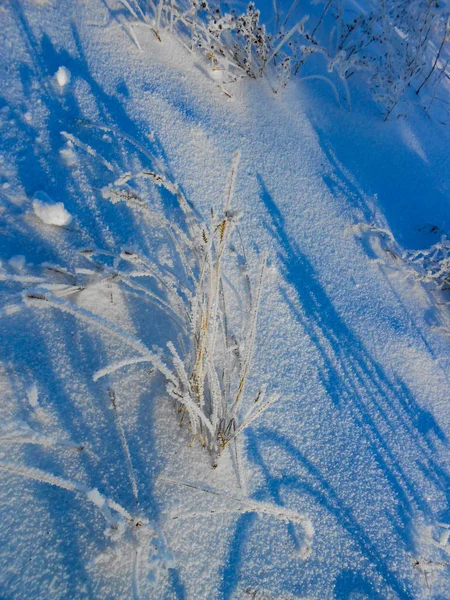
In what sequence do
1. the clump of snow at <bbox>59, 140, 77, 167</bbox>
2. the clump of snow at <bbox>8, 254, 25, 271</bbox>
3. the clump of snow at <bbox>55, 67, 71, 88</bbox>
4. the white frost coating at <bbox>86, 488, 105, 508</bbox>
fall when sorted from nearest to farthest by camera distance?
1. the white frost coating at <bbox>86, 488, 105, 508</bbox>
2. the clump of snow at <bbox>8, 254, 25, 271</bbox>
3. the clump of snow at <bbox>59, 140, 77, 167</bbox>
4. the clump of snow at <bbox>55, 67, 71, 88</bbox>

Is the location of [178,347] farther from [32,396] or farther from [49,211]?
[49,211]

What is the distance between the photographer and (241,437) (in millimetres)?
1061

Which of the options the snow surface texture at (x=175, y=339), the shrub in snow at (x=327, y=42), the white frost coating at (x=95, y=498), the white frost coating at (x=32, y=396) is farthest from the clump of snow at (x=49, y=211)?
the shrub in snow at (x=327, y=42)

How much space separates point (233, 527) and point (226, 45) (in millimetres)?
1771

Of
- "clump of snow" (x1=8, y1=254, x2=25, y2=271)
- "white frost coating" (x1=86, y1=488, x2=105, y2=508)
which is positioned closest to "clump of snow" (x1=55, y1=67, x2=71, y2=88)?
"clump of snow" (x1=8, y1=254, x2=25, y2=271)

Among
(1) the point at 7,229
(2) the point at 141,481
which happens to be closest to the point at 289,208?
(1) the point at 7,229

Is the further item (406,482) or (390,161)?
(390,161)

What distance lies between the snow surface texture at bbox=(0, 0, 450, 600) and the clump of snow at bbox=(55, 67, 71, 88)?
2cm

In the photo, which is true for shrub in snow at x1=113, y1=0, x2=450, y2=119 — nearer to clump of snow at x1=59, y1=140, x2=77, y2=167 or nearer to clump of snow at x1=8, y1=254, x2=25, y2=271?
clump of snow at x1=59, y1=140, x2=77, y2=167

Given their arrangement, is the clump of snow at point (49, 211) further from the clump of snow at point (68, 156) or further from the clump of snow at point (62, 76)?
the clump of snow at point (62, 76)

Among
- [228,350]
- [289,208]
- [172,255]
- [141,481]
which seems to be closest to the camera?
[141,481]

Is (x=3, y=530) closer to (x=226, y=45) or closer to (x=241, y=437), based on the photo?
(x=241, y=437)

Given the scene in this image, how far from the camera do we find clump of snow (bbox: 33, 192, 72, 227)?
1154 millimetres

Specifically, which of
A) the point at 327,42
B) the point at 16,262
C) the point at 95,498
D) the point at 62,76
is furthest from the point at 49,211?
the point at 327,42
